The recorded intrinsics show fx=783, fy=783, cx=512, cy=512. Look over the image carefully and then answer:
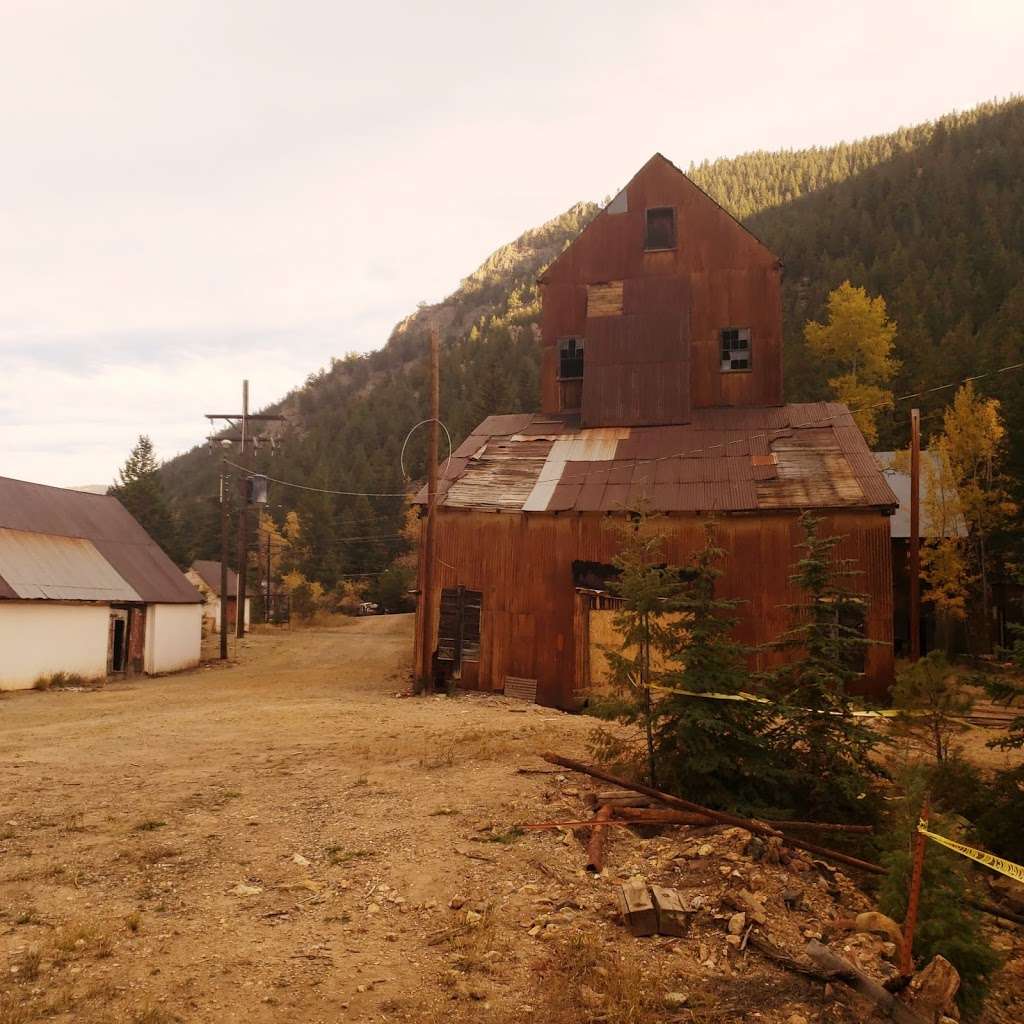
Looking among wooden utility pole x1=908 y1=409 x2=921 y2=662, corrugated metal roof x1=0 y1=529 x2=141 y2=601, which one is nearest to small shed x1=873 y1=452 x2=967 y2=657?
wooden utility pole x1=908 y1=409 x2=921 y2=662

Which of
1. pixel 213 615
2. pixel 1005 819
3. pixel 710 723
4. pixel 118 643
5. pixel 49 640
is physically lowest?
pixel 213 615

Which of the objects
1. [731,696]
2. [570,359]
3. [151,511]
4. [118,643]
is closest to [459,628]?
[570,359]

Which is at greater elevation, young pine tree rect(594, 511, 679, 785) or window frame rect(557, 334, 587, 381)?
window frame rect(557, 334, 587, 381)

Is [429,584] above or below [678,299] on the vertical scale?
below

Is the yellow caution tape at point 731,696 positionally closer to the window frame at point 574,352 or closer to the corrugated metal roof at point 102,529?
the window frame at point 574,352

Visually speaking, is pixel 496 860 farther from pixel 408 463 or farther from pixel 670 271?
pixel 408 463

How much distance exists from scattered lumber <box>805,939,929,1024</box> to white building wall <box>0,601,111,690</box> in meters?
24.7

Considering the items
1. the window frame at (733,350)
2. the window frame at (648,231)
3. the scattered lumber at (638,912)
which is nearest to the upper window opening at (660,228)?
the window frame at (648,231)

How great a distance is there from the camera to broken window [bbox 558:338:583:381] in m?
26.0

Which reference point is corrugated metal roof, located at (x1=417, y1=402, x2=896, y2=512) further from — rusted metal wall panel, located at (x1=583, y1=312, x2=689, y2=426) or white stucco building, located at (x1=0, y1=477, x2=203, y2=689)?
white stucco building, located at (x1=0, y1=477, x2=203, y2=689)

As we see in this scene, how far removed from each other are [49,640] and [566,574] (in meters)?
17.0

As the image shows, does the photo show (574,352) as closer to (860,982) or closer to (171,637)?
(171,637)

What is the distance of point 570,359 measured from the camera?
85.4ft

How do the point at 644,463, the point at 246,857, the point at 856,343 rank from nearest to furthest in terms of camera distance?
the point at 246,857 → the point at 644,463 → the point at 856,343
